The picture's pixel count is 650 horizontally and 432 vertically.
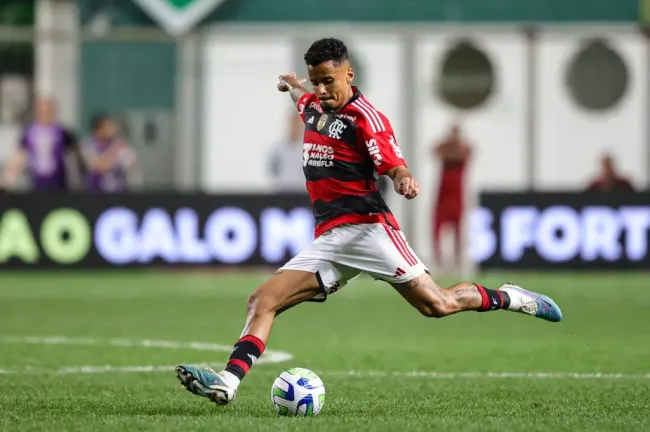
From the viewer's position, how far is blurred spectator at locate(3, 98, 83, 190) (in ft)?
64.8

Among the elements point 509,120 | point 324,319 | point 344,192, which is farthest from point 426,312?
point 509,120

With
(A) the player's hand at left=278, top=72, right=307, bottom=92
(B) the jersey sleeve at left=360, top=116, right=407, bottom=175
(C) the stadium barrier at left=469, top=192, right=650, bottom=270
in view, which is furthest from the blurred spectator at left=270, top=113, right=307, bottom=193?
(B) the jersey sleeve at left=360, top=116, right=407, bottom=175

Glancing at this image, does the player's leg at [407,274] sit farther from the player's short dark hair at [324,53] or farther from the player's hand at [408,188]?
the player's short dark hair at [324,53]

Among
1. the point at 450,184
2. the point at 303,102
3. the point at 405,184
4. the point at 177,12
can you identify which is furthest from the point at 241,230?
the point at 405,184

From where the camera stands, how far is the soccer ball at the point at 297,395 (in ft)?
25.3

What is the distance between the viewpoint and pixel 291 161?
20406mm

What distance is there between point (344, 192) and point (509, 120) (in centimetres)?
1539

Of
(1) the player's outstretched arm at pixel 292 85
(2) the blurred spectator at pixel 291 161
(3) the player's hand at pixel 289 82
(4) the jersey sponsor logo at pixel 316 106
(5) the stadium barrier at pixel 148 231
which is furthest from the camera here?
(2) the blurred spectator at pixel 291 161

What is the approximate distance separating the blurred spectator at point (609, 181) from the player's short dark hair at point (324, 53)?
13.2m

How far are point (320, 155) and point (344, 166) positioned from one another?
0.15 meters

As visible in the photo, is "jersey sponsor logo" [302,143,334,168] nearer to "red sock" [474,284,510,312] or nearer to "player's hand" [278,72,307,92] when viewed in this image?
"player's hand" [278,72,307,92]

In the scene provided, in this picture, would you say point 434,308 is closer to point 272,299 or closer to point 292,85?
point 272,299

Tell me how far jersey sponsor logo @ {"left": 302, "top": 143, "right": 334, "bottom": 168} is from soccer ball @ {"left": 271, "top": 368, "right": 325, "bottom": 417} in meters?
1.19

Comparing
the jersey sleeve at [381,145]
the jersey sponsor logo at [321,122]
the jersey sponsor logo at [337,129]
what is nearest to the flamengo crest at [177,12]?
the jersey sponsor logo at [321,122]
